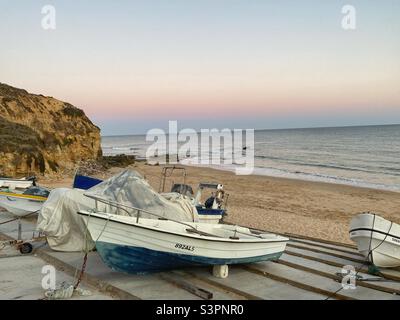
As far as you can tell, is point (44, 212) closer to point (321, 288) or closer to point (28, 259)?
point (28, 259)

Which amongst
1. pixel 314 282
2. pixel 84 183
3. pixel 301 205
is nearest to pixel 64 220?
pixel 84 183

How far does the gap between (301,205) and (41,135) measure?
984 inches

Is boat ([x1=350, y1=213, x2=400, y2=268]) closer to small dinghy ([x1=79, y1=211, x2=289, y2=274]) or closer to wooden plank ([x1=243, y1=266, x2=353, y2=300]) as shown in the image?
wooden plank ([x1=243, y1=266, x2=353, y2=300])

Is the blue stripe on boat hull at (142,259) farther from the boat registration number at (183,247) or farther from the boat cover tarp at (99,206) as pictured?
the boat cover tarp at (99,206)

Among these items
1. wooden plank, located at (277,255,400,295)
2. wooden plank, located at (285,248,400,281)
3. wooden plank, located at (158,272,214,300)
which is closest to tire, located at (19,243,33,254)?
wooden plank, located at (158,272,214,300)

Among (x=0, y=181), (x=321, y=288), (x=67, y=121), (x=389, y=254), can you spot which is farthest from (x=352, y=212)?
(x=67, y=121)

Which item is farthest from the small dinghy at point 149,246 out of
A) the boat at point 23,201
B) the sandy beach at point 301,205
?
the sandy beach at point 301,205

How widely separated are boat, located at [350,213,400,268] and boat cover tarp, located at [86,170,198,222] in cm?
445

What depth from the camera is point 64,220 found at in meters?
9.82

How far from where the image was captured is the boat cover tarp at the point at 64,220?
9.68 m

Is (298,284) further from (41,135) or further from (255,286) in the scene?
(41,135)

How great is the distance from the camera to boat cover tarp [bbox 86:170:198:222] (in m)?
8.54

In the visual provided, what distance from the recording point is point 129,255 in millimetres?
7680
